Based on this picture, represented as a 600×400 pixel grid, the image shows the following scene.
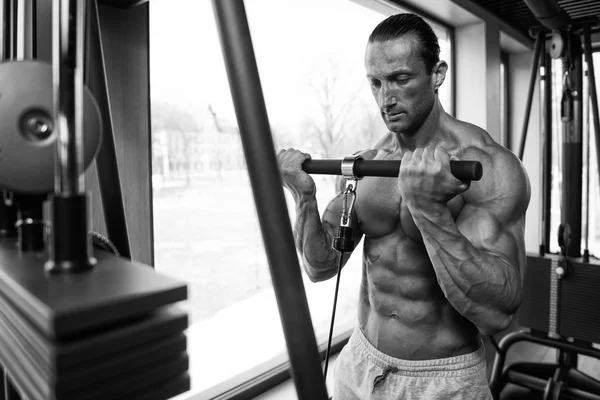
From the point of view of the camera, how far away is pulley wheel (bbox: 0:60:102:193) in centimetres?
35

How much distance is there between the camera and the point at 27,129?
1.17 ft

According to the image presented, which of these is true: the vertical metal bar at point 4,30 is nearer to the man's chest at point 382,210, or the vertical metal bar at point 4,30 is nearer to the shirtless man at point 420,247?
the shirtless man at point 420,247

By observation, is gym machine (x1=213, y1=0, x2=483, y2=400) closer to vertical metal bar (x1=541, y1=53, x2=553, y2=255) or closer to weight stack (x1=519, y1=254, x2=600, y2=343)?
weight stack (x1=519, y1=254, x2=600, y2=343)

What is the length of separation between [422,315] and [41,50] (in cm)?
120

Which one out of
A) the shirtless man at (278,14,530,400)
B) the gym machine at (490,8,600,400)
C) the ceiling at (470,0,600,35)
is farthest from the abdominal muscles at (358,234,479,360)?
the ceiling at (470,0,600,35)

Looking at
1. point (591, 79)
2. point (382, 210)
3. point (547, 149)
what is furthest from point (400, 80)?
point (547, 149)

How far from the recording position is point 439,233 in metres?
1.18

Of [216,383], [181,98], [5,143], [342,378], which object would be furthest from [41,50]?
[216,383]

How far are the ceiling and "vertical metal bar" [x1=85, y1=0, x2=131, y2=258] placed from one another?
125 inches

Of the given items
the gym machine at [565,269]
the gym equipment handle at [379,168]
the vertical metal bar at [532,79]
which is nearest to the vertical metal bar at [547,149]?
the gym machine at [565,269]

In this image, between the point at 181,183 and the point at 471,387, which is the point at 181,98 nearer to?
the point at 181,183

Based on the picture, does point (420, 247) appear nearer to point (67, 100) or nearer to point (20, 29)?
point (20, 29)

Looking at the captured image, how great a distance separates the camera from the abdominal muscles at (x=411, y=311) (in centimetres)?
145

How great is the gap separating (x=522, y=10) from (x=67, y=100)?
403 cm
